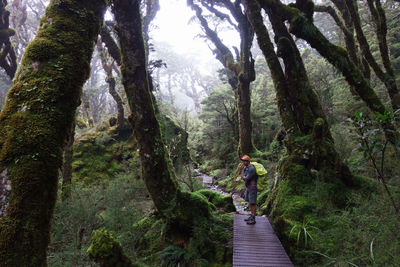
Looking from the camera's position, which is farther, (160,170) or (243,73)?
(243,73)

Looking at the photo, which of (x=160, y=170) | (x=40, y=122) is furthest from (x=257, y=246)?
(x=40, y=122)

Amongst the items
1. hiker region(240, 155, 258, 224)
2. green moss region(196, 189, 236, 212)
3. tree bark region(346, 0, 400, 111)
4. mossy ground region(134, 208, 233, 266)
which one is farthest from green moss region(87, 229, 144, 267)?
tree bark region(346, 0, 400, 111)

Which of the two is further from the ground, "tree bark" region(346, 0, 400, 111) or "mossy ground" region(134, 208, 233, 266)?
"tree bark" region(346, 0, 400, 111)

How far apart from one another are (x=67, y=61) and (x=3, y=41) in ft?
36.9

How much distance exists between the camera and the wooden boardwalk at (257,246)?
12.9 feet

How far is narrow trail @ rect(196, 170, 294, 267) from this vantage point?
3.93 m

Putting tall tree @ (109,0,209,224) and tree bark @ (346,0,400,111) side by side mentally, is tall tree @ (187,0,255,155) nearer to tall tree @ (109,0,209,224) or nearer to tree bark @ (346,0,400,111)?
tree bark @ (346,0,400,111)

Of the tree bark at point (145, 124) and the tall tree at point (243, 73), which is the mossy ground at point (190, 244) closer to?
the tree bark at point (145, 124)

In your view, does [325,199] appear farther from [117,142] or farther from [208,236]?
[117,142]

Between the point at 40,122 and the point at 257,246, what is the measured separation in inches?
171

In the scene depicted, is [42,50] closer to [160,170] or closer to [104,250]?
[104,250]

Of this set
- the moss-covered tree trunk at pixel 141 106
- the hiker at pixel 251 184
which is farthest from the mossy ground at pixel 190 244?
the hiker at pixel 251 184

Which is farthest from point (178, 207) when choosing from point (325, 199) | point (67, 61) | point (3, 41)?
point (3, 41)

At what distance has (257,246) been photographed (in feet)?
14.8
